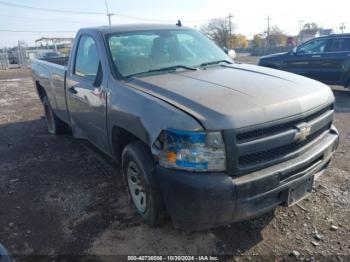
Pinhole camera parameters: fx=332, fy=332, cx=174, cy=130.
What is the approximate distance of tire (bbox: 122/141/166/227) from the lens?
2.83 meters

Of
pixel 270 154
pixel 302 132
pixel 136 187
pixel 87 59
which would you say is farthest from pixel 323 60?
pixel 136 187

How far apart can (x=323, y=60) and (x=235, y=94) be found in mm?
7918

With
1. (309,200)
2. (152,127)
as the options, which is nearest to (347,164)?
(309,200)

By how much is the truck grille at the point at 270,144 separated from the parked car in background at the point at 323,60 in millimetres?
7262

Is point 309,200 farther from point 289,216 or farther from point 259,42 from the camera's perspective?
point 259,42

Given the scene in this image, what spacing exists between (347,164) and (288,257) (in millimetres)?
2267

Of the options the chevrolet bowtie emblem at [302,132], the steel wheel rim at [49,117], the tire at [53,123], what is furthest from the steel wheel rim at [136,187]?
the steel wheel rim at [49,117]

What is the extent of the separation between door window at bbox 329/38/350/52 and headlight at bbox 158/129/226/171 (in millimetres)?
8534

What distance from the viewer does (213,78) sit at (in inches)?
129

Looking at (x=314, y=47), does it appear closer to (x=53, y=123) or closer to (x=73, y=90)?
(x=53, y=123)

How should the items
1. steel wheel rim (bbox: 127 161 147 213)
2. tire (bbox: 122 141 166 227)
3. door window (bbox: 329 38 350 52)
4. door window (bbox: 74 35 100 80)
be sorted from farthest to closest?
1. door window (bbox: 329 38 350 52)
2. door window (bbox: 74 35 100 80)
3. steel wheel rim (bbox: 127 161 147 213)
4. tire (bbox: 122 141 166 227)

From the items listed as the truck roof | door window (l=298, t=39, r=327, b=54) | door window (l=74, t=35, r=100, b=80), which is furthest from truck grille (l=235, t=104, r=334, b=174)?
door window (l=298, t=39, r=327, b=54)

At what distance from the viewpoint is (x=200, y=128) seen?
238 centimetres

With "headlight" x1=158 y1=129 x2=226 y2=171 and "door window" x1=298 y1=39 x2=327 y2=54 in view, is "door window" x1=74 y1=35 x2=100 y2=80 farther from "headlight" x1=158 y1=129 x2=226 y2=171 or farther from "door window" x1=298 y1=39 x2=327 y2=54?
"door window" x1=298 y1=39 x2=327 y2=54
